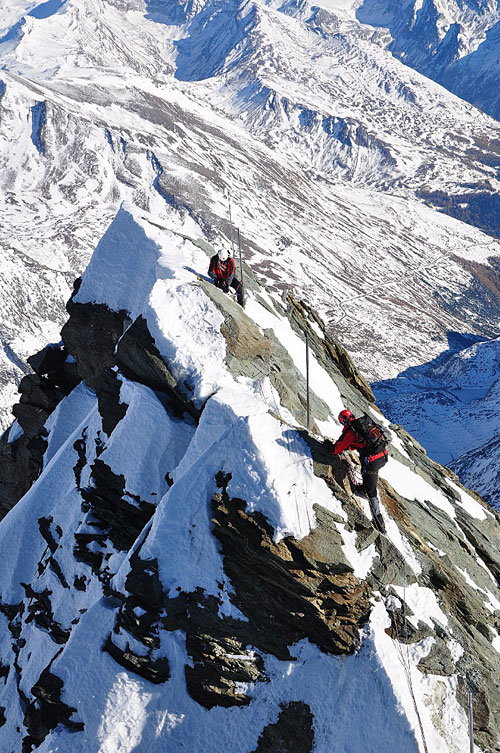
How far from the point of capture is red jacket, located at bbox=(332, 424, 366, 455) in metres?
17.9

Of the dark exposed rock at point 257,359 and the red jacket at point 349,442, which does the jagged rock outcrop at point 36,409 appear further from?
the red jacket at point 349,442

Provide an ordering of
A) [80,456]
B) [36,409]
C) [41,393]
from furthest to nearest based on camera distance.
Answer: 1. [36,409]
2. [41,393]
3. [80,456]

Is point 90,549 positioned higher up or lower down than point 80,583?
higher up

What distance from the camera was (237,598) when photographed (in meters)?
17.3

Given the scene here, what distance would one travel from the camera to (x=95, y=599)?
2123cm

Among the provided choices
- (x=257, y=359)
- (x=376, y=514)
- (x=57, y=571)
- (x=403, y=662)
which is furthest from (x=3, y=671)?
(x=376, y=514)

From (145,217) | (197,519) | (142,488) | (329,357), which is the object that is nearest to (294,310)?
(329,357)

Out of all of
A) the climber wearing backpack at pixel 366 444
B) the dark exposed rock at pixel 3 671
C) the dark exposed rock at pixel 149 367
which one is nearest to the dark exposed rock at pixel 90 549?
the dark exposed rock at pixel 149 367

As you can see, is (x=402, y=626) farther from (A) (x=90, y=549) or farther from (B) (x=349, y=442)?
(A) (x=90, y=549)

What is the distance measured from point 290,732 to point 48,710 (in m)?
8.88

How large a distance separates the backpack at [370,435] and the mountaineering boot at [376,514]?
2085mm

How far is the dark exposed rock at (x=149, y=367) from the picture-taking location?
21.5 metres

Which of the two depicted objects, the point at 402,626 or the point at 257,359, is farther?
the point at 257,359

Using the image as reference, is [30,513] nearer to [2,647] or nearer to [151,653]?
[2,647]
